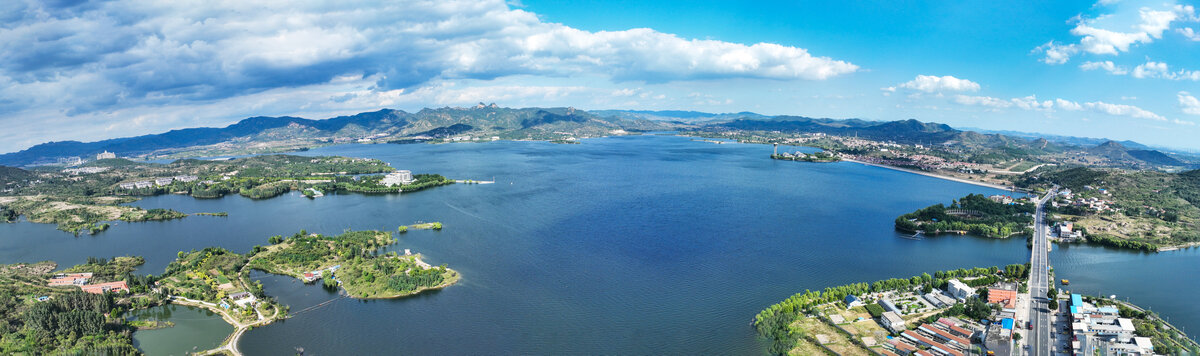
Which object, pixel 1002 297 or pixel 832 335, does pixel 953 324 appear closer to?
pixel 1002 297

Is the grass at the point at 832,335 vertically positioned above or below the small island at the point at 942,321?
below

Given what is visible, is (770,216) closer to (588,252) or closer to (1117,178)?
(588,252)

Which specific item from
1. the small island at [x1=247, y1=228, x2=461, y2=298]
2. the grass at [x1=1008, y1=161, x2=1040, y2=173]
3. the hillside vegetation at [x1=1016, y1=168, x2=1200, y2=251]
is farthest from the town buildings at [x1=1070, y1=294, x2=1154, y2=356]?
the grass at [x1=1008, y1=161, x2=1040, y2=173]

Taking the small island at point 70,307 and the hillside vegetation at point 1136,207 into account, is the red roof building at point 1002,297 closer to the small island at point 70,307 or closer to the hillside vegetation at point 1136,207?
the hillside vegetation at point 1136,207

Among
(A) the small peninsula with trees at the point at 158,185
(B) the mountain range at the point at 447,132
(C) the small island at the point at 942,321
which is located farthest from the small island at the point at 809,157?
(C) the small island at the point at 942,321

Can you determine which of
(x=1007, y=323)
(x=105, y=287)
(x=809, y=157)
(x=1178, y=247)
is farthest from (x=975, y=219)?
(x=105, y=287)

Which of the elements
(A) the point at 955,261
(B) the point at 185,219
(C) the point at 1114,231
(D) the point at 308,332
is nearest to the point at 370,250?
(D) the point at 308,332
